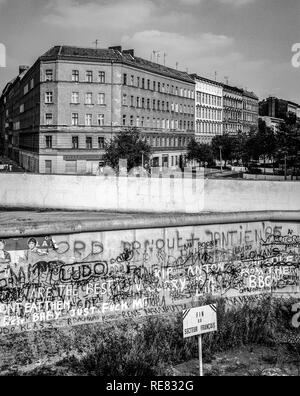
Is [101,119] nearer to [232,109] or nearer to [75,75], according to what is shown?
[75,75]

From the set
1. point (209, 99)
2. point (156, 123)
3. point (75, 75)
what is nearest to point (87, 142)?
point (75, 75)

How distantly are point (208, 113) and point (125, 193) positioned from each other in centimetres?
6090

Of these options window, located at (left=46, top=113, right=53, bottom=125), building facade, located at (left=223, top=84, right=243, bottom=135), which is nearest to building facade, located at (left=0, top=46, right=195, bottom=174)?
window, located at (left=46, top=113, right=53, bottom=125)

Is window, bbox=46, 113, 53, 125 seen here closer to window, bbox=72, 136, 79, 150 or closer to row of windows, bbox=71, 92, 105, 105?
row of windows, bbox=71, 92, 105, 105

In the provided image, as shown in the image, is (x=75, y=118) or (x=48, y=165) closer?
(x=48, y=165)

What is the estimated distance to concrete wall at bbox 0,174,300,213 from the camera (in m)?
34.2

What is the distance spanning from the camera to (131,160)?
52.8 metres

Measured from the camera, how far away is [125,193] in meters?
36.2

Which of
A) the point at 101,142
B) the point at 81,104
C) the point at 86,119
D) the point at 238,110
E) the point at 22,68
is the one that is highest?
the point at 22,68

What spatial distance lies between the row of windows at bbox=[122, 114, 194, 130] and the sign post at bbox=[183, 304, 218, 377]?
55.7 m

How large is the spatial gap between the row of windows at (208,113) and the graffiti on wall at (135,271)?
253 ft

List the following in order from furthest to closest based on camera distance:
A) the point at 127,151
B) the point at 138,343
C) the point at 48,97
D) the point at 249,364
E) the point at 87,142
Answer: the point at 87,142 < the point at 48,97 < the point at 127,151 < the point at 138,343 < the point at 249,364
